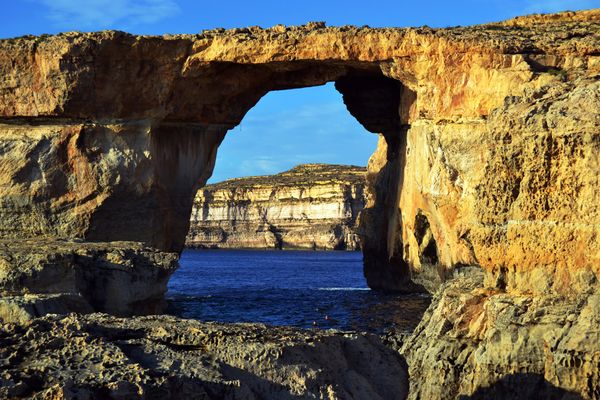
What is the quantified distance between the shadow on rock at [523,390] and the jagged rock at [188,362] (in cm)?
470

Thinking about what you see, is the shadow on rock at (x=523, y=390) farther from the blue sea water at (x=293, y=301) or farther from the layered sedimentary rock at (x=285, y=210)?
the layered sedimentary rock at (x=285, y=210)

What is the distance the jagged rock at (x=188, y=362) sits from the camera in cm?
890

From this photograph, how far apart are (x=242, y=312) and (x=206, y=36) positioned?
1177cm

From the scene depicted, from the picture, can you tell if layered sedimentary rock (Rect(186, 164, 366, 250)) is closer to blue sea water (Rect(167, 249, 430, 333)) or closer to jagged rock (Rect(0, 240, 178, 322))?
blue sea water (Rect(167, 249, 430, 333))

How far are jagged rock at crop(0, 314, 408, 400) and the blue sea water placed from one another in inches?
809

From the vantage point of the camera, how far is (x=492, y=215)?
17703 millimetres

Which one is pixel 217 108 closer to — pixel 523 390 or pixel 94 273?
pixel 94 273

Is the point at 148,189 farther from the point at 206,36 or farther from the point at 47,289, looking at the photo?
the point at 47,289

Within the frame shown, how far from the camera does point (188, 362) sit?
32.8 ft

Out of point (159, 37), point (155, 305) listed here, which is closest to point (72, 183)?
point (159, 37)

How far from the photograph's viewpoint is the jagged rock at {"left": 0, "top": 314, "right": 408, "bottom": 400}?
29.2 feet

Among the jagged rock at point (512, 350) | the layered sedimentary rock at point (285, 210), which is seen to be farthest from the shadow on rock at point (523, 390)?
the layered sedimentary rock at point (285, 210)

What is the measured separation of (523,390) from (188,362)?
7.78 meters

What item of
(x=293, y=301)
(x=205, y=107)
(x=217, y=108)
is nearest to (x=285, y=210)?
(x=293, y=301)
